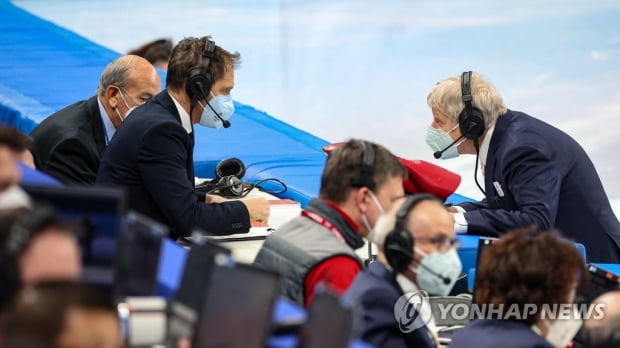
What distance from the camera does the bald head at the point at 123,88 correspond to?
4664mm

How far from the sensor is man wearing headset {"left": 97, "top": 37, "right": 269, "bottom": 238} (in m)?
4.06

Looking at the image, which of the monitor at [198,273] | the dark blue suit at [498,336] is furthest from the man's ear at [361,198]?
the monitor at [198,273]

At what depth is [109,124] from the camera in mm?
4711

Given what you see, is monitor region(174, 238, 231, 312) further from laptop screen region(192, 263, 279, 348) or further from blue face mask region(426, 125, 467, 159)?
blue face mask region(426, 125, 467, 159)

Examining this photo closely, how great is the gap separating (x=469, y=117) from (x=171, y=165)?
107cm

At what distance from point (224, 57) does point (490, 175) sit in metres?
1.06

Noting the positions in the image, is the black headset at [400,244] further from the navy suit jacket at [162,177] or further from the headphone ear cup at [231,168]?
the headphone ear cup at [231,168]

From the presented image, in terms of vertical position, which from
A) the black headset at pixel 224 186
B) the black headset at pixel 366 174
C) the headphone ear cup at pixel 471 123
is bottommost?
the black headset at pixel 224 186

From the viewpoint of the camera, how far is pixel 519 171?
419cm

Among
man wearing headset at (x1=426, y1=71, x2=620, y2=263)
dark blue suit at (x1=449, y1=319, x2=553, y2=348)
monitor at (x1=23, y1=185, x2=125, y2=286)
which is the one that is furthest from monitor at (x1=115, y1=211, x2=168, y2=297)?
man wearing headset at (x1=426, y1=71, x2=620, y2=263)

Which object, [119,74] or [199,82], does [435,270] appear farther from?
[119,74]

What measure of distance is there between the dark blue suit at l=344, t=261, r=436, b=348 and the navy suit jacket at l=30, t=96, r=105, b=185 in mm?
1907

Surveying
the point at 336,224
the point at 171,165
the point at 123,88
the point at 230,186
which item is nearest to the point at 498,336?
the point at 336,224

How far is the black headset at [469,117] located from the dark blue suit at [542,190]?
0.22 feet
